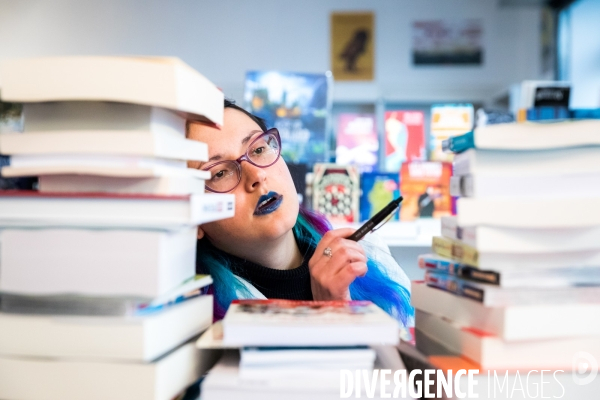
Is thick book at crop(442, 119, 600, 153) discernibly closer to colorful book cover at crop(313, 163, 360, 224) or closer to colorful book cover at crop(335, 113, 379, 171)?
colorful book cover at crop(313, 163, 360, 224)

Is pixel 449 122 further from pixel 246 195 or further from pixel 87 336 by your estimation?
pixel 87 336

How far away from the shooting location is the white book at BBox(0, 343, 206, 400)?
52 centimetres

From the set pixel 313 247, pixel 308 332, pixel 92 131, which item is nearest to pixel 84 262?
pixel 92 131

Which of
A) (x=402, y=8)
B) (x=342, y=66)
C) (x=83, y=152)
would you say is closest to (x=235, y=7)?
(x=342, y=66)

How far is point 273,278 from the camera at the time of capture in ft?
3.82

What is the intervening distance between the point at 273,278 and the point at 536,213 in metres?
0.71

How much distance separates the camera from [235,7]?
3.39m

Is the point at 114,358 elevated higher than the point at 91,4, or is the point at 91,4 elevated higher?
the point at 91,4

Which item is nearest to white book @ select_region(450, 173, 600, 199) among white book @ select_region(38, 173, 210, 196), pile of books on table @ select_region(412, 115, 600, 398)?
pile of books on table @ select_region(412, 115, 600, 398)

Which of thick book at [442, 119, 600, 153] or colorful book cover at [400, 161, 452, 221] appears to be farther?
colorful book cover at [400, 161, 452, 221]

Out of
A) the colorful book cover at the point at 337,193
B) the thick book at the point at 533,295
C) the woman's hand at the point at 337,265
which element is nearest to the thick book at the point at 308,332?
the thick book at the point at 533,295

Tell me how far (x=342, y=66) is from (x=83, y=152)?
9.72ft

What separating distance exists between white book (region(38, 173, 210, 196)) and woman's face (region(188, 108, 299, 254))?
16.7 inches

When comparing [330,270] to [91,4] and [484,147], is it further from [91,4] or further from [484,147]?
[91,4]
